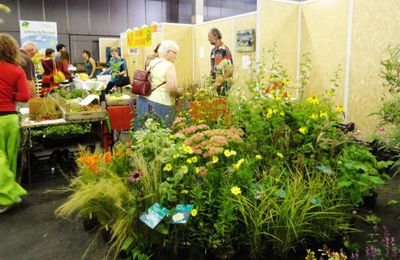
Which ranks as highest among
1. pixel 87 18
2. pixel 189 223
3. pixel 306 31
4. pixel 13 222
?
pixel 87 18

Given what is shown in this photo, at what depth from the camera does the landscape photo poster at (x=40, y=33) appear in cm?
1048

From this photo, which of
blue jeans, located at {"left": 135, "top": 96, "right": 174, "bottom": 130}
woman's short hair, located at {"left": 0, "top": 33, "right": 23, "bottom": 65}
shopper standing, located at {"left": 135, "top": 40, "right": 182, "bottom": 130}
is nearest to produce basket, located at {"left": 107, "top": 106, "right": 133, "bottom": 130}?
blue jeans, located at {"left": 135, "top": 96, "right": 174, "bottom": 130}

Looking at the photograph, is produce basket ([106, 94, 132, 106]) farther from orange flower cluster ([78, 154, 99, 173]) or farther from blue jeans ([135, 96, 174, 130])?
orange flower cluster ([78, 154, 99, 173])

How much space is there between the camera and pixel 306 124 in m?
2.29

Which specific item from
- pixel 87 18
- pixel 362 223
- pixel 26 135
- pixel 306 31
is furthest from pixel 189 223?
pixel 87 18

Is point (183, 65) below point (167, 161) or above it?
above

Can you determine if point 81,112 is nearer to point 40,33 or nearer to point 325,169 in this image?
point 325,169

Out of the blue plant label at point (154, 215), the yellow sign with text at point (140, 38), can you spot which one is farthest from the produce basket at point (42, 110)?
the yellow sign with text at point (140, 38)

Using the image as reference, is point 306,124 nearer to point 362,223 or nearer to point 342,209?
point 342,209

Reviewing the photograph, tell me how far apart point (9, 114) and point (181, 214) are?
2.08m

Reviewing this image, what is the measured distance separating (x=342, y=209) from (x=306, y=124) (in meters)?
0.57

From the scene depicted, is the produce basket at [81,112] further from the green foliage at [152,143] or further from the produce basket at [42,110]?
the green foliage at [152,143]

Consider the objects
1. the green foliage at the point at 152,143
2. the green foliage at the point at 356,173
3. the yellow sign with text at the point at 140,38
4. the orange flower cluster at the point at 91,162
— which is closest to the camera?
the green foliage at the point at 356,173

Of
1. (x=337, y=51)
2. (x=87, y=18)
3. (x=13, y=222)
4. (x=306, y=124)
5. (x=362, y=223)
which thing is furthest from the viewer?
(x=87, y=18)
